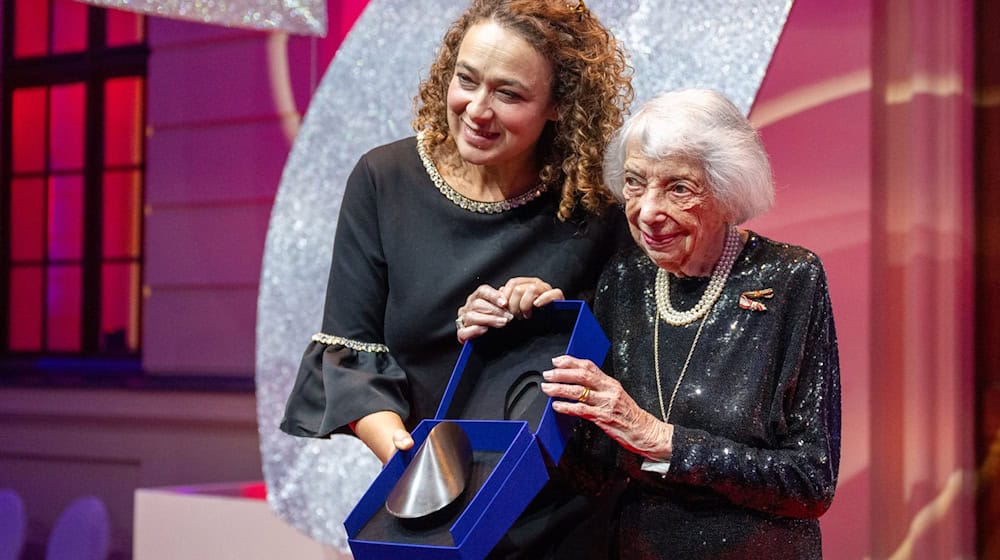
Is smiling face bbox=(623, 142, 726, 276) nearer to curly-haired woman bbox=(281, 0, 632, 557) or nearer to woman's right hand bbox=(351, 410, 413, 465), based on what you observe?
curly-haired woman bbox=(281, 0, 632, 557)

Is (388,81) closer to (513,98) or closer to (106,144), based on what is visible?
(513,98)

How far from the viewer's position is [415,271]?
181cm

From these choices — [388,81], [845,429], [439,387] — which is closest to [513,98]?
[439,387]

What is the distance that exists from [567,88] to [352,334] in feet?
1.76

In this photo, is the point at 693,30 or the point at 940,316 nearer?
the point at 693,30

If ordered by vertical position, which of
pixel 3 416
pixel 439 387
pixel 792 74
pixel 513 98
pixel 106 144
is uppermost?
pixel 106 144

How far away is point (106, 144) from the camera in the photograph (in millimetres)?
6766

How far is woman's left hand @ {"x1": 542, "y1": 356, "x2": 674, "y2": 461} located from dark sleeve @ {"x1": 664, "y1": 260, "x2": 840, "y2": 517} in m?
0.03

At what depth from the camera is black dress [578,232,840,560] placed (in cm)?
150

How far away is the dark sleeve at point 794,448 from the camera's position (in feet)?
4.88

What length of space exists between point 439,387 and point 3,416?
17.3 feet

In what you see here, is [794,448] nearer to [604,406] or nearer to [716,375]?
[716,375]

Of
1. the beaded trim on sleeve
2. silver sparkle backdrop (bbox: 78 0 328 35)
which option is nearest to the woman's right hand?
the beaded trim on sleeve

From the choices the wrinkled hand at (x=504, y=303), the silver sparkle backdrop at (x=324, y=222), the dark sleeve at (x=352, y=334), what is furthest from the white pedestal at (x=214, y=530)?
the wrinkled hand at (x=504, y=303)
